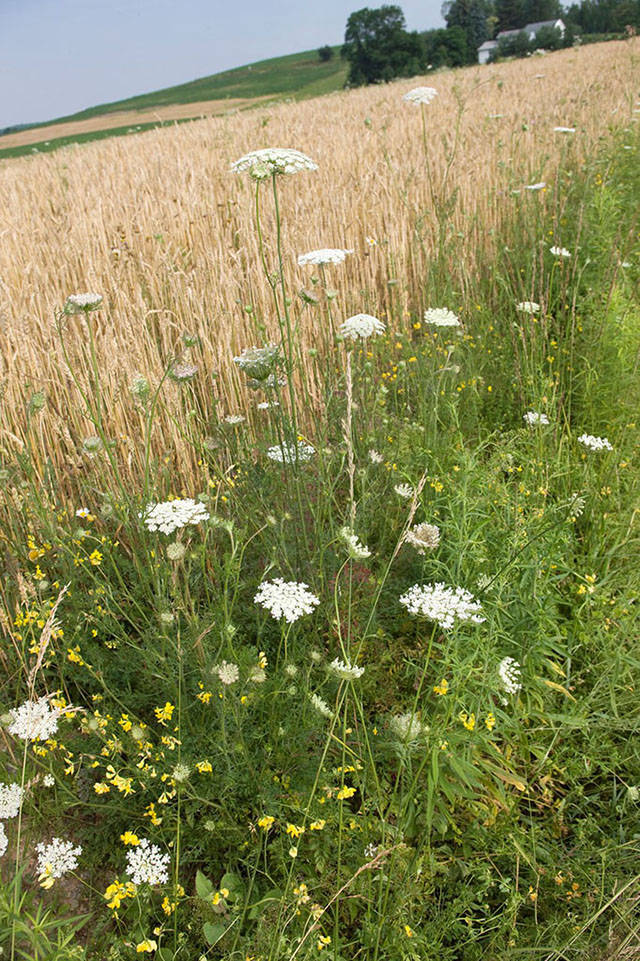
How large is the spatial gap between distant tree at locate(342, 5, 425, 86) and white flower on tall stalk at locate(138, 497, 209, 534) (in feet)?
195

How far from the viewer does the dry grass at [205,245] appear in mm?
3164

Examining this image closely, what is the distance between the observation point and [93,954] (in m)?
1.54

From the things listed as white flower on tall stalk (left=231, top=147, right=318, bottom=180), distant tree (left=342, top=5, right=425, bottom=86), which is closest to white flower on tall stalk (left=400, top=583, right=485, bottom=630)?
white flower on tall stalk (left=231, top=147, right=318, bottom=180)

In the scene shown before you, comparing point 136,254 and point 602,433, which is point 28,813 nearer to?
point 602,433

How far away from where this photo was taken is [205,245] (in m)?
4.71

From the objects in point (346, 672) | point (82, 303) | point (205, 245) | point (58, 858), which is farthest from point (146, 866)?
point (205, 245)

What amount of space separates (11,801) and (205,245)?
4201 millimetres

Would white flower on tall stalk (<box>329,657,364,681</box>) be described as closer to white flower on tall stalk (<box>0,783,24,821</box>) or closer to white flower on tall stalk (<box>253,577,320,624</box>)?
white flower on tall stalk (<box>253,577,320,624</box>)

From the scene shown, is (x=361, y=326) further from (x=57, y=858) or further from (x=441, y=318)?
(x=57, y=858)

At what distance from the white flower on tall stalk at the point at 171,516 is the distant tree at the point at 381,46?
59.4 m

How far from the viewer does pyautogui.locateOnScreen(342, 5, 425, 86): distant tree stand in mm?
51812

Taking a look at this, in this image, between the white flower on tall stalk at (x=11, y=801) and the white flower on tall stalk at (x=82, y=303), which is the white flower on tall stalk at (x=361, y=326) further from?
the white flower on tall stalk at (x=11, y=801)

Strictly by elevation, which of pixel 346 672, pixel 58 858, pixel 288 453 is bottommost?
pixel 58 858

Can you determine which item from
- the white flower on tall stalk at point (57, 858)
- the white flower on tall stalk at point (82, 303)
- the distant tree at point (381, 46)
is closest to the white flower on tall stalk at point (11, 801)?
the white flower on tall stalk at point (57, 858)
